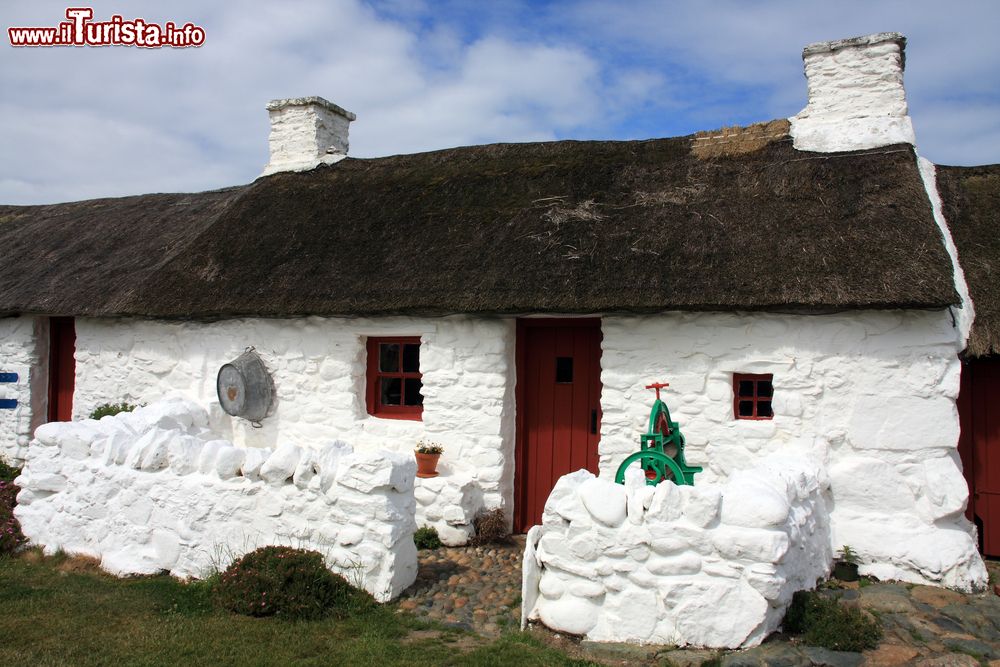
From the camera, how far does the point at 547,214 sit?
7793 millimetres

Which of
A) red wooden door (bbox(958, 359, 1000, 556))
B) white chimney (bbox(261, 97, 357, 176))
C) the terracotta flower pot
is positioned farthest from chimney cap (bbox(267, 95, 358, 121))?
red wooden door (bbox(958, 359, 1000, 556))

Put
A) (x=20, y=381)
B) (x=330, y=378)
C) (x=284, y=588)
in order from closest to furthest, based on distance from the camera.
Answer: (x=284, y=588) < (x=330, y=378) < (x=20, y=381)

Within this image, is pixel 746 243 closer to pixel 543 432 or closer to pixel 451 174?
pixel 543 432

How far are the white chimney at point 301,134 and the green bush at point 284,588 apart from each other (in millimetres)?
6412

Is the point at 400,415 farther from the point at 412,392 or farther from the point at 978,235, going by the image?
the point at 978,235

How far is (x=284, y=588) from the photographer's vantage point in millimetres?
5207

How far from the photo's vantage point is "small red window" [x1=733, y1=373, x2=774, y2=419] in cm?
661

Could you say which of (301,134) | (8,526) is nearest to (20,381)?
(8,526)

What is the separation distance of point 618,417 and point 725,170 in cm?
280

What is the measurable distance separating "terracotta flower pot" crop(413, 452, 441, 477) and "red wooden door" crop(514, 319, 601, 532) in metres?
0.85

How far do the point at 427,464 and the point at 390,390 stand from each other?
1.24 m

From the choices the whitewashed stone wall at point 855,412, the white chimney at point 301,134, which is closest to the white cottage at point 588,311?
the whitewashed stone wall at point 855,412

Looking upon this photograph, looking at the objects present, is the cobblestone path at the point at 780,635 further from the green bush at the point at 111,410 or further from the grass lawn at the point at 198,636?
the green bush at the point at 111,410

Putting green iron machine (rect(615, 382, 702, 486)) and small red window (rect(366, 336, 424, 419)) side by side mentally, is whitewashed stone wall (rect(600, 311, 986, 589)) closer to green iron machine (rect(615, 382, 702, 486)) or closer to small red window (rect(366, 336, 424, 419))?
green iron machine (rect(615, 382, 702, 486))
